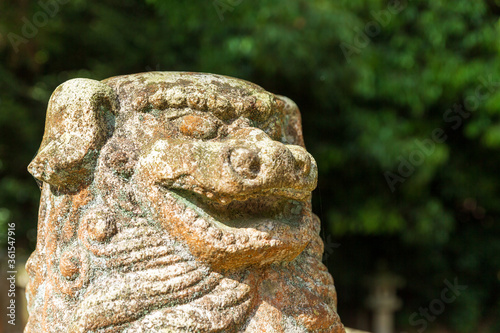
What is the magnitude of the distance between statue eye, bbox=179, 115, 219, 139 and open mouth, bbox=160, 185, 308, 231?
0.18 m

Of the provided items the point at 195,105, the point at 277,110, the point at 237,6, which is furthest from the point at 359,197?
the point at 195,105

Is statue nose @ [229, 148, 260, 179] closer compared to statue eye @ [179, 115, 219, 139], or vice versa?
statue nose @ [229, 148, 260, 179]

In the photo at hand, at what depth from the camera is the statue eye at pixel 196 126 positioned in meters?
1.56

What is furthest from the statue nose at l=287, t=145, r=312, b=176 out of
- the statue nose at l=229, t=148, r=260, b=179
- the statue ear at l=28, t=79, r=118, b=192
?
the statue ear at l=28, t=79, r=118, b=192

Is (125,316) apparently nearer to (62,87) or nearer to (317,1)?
(62,87)

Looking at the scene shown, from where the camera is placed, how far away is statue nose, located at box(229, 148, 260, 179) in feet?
4.69

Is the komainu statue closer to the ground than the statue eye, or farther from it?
closer to the ground

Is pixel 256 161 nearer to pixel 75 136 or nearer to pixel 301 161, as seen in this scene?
pixel 301 161

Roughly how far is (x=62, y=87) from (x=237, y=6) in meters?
2.20

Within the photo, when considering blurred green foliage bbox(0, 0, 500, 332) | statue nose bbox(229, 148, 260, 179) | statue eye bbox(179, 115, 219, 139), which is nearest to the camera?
statue nose bbox(229, 148, 260, 179)

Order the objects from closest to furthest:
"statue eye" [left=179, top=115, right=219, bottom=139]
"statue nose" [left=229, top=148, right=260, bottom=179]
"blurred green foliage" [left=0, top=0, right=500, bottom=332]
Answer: "statue nose" [left=229, top=148, right=260, bottom=179] < "statue eye" [left=179, top=115, right=219, bottom=139] < "blurred green foliage" [left=0, top=0, right=500, bottom=332]

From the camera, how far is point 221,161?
144cm

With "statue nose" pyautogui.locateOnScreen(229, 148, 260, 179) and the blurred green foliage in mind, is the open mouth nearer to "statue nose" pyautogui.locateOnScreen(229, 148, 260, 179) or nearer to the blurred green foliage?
"statue nose" pyautogui.locateOnScreen(229, 148, 260, 179)

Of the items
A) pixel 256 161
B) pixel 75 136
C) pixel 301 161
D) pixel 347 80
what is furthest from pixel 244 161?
pixel 347 80
